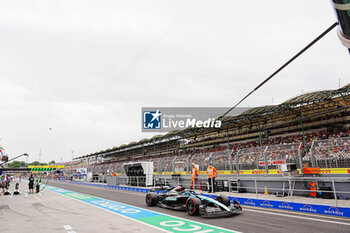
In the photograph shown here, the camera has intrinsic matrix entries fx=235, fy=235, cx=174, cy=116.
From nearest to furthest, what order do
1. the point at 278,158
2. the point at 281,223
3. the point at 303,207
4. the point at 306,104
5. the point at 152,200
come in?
the point at 281,223
the point at 303,207
the point at 152,200
the point at 278,158
the point at 306,104

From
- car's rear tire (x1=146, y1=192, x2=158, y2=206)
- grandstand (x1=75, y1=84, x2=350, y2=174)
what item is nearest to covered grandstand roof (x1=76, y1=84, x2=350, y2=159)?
grandstand (x1=75, y1=84, x2=350, y2=174)

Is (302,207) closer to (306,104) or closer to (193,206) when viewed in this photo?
(193,206)

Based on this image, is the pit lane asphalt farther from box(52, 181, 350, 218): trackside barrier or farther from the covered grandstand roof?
the covered grandstand roof

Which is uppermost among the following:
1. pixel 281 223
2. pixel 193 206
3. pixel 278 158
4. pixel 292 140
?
pixel 292 140

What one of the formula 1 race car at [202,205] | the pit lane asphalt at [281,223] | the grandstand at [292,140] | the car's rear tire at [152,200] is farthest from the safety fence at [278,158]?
the car's rear tire at [152,200]

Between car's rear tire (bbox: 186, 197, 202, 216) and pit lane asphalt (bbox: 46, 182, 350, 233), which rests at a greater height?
car's rear tire (bbox: 186, 197, 202, 216)

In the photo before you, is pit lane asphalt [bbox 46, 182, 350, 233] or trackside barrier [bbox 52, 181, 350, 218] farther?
trackside barrier [bbox 52, 181, 350, 218]

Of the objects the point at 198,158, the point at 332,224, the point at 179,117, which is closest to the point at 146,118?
the point at 179,117

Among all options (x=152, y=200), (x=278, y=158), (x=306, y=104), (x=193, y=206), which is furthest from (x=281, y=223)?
(x=306, y=104)

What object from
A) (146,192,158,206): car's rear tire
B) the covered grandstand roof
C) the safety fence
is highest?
the covered grandstand roof

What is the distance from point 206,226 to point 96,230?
2832 millimetres

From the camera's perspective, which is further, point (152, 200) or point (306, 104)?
point (306, 104)

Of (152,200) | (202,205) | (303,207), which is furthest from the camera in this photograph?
(152,200)

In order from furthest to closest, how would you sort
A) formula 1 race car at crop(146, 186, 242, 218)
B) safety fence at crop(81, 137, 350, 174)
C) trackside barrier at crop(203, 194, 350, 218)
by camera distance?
safety fence at crop(81, 137, 350, 174) < formula 1 race car at crop(146, 186, 242, 218) < trackside barrier at crop(203, 194, 350, 218)
